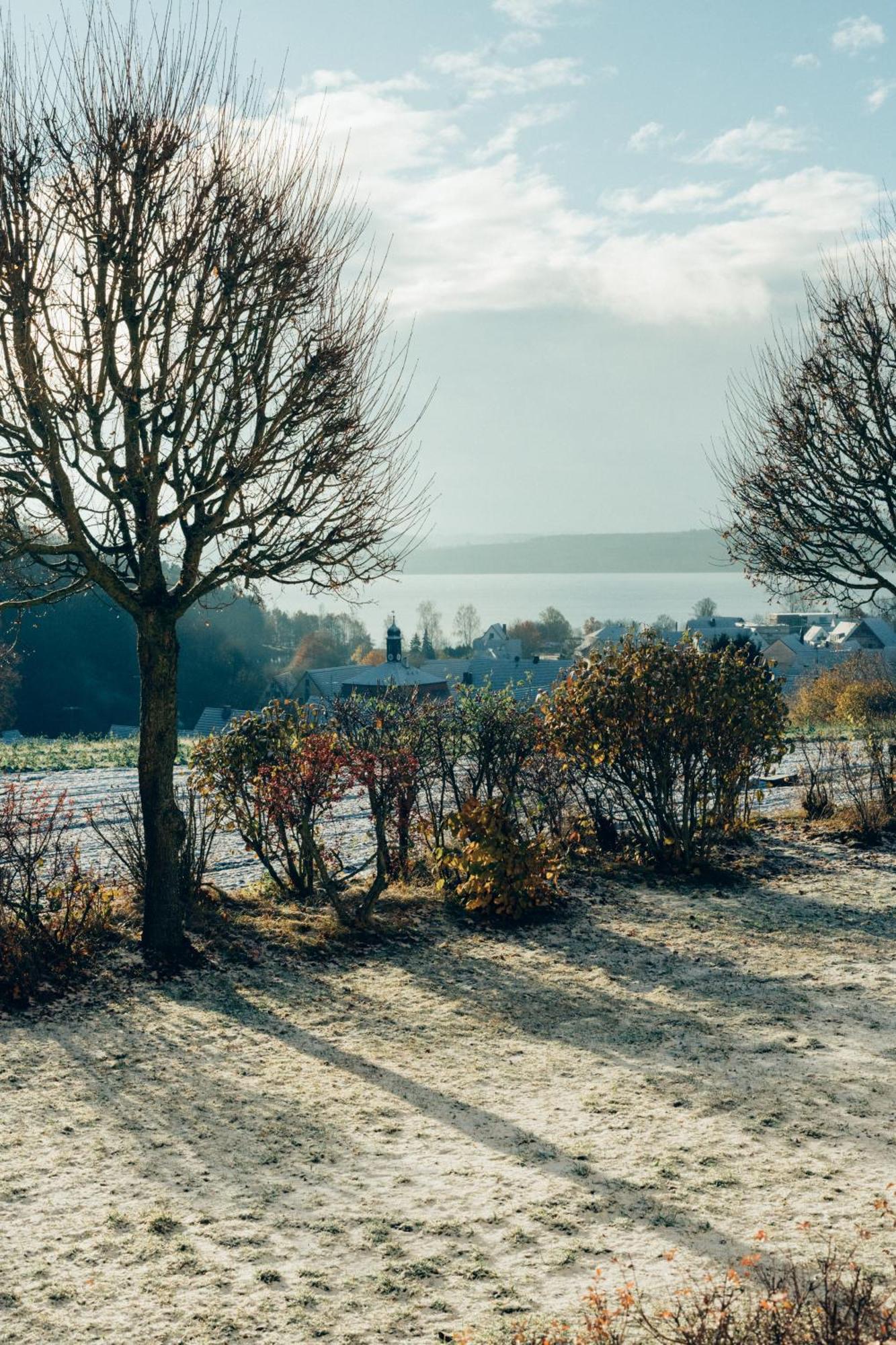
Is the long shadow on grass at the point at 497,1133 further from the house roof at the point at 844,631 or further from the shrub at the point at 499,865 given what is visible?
the house roof at the point at 844,631

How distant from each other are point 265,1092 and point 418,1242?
1.76 metres

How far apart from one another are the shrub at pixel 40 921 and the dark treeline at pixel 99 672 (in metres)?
53.6

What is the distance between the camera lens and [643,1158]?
195 inches

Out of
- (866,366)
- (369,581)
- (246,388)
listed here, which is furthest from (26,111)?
(866,366)

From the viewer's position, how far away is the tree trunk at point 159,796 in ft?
26.3

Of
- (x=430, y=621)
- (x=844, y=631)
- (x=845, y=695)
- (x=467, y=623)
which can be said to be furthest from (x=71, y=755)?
(x=430, y=621)

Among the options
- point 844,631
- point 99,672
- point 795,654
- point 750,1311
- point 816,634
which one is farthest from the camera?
point 816,634

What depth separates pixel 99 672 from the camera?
70.9 meters

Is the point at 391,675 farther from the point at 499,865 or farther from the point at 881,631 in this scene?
the point at 881,631

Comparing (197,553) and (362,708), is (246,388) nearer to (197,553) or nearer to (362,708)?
(197,553)

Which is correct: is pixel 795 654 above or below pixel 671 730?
above

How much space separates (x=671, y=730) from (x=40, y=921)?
5.79 metres

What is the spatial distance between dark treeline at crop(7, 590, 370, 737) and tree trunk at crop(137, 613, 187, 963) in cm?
5385

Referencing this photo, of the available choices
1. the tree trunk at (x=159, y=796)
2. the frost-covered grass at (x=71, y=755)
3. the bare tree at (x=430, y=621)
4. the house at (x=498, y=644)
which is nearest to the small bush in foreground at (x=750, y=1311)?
the tree trunk at (x=159, y=796)
